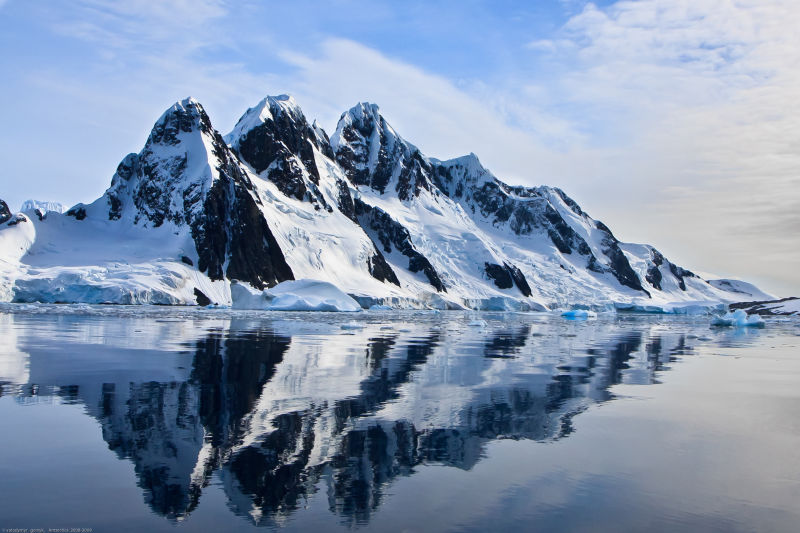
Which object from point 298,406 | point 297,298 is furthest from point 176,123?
point 298,406

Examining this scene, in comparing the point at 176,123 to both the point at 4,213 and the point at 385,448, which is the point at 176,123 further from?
the point at 385,448

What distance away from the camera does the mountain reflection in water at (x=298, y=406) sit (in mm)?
7312

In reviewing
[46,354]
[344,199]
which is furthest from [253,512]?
[344,199]

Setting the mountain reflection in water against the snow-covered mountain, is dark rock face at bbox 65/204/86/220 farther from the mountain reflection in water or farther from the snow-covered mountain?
the mountain reflection in water

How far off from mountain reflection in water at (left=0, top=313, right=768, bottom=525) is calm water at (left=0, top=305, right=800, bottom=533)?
50mm

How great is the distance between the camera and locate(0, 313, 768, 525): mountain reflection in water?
7312 mm

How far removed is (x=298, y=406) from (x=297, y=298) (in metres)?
65.5

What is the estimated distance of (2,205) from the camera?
105062mm

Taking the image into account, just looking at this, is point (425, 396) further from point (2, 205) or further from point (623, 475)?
point (2, 205)

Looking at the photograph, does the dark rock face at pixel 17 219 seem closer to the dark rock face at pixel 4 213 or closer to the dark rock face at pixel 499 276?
the dark rock face at pixel 4 213

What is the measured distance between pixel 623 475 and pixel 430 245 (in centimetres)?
15565

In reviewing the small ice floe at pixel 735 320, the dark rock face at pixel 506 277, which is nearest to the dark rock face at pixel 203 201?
Result: the dark rock face at pixel 506 277

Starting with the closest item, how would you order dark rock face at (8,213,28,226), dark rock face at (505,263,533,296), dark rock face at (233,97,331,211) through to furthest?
dark rock face at (8,213,28,226), dark rock face at (233,97,331,211), dark rock face at (505,263,533,296)

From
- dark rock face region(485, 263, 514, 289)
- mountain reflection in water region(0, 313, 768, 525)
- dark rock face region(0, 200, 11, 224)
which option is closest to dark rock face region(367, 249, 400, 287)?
dark rock face region(485, 263, 514, 289)
